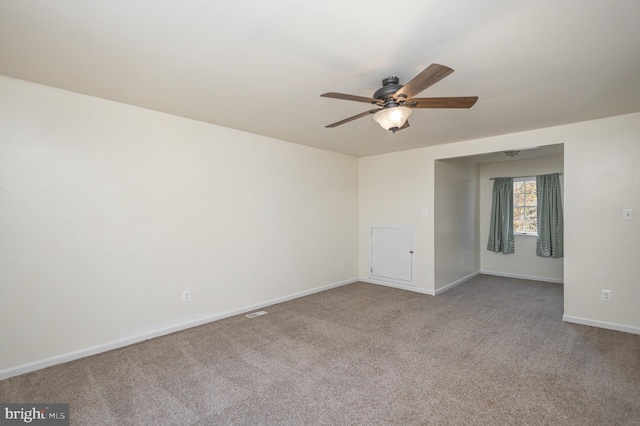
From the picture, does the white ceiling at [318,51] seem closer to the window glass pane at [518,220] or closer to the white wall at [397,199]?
the white wall at [397,199]

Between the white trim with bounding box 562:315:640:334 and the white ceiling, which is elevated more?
the white ceiling

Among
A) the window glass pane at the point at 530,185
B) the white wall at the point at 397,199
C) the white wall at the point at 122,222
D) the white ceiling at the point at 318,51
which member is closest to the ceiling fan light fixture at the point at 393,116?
the white ceiling at the point at 318,51

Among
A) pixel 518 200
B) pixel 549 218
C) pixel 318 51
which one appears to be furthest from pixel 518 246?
pixel 318 51

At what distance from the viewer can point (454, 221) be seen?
5.24 metres

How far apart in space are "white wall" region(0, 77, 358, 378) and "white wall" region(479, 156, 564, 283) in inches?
170

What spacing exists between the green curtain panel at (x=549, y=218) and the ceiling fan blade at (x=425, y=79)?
16.2 ft

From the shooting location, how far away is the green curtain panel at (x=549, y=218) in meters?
5.37

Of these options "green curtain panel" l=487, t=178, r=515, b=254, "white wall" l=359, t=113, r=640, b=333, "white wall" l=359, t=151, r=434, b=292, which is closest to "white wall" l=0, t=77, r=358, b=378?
"white wall" l=359, t=151, r=434, b=292

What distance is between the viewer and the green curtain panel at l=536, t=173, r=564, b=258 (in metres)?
5.37

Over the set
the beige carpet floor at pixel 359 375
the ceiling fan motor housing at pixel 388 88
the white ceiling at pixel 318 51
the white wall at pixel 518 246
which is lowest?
the beige carpet floor at pixel 359 375

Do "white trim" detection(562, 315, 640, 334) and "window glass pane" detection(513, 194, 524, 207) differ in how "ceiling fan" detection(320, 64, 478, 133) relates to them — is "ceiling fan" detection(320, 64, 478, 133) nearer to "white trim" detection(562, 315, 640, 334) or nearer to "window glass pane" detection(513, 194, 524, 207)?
"white trim" detection(562, 315, 640, 334)

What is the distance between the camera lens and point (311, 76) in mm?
2262

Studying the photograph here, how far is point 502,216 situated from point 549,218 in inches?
29.3

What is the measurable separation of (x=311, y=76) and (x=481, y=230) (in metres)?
5.55
